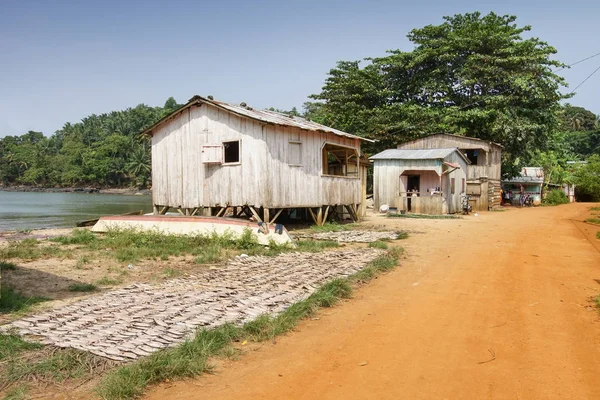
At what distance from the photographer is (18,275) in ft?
25.9

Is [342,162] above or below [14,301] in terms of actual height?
above

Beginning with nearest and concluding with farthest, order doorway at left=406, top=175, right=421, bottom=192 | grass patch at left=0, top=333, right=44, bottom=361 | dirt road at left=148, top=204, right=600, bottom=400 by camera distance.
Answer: dirt road at left=148, top=204, right=600, bottom=400, grass patch at left=0, top=333, right=44, bottom=361, doorway at left=406, top=175, right=421, bottom=192

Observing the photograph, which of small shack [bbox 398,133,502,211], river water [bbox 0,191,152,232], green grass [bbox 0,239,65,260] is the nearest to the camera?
green grass [bbox 0,239,65,260]

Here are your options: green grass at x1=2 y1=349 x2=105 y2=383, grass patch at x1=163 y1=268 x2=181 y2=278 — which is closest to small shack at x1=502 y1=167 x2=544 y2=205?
grass patch at x1=163 y1=268 x2=181 y2=278

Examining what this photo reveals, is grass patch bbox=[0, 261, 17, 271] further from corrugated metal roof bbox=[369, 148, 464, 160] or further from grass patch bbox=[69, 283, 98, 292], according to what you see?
corrugated metal roof bbox=[369, 148, 464, 160]

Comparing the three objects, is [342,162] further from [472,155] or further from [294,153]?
[472,155]

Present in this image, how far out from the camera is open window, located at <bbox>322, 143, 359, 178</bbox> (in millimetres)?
20078

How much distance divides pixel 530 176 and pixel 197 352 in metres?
42.6

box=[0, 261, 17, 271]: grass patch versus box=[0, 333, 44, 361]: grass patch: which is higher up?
box=[0, 261, 17, 271]: grass patch

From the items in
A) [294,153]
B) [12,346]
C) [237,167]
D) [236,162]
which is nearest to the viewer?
[12,346]

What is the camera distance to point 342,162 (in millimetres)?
21453

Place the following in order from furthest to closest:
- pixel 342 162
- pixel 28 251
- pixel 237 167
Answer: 1. pixel 342 162
2. pixel 237 167
3. pixel 28 251

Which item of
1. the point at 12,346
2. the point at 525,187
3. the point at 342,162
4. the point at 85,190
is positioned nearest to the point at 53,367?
the point at 12,346

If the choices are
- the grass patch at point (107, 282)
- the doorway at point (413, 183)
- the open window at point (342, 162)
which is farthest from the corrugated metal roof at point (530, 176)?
the grass patch at point (107, 282)
